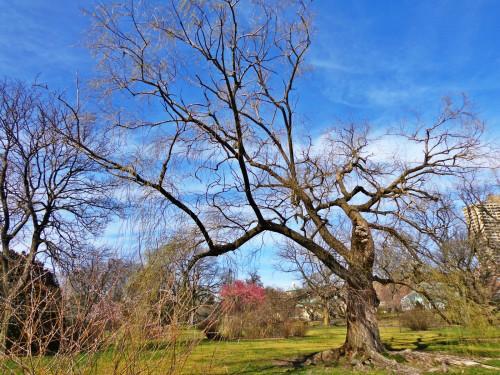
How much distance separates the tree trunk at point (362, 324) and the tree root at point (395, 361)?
0.17m

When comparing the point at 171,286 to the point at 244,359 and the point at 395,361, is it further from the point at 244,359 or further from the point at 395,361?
the point at 244,359

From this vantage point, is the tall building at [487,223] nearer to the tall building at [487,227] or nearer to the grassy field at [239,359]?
the tall building at [487,227]

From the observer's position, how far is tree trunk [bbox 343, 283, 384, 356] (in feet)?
37.2

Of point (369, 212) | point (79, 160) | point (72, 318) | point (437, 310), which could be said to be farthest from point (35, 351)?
point (79, 160)

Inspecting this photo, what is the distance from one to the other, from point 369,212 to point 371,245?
1525 millimetres

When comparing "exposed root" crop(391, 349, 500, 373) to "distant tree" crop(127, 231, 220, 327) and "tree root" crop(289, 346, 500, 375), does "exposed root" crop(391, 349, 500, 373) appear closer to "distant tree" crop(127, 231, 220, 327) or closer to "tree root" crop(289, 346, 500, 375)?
"tree root" crop(289, 346, 500, 375)

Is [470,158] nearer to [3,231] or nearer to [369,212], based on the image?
[369,212]

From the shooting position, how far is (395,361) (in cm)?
1052

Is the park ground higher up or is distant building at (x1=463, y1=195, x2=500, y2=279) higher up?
distant building at (x1=463, y1=195, x2=500, y2=279)

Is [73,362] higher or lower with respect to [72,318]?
lower

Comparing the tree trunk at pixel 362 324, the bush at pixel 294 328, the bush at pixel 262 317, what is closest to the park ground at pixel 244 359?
the bush at pixel 262 317

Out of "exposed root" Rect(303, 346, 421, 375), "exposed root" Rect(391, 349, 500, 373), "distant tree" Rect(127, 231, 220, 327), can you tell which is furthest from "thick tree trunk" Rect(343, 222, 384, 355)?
"distant tree" Rect(127, 231, 220, 327)

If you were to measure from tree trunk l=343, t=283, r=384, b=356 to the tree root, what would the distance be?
0.17 m

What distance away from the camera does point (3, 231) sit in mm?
16438
